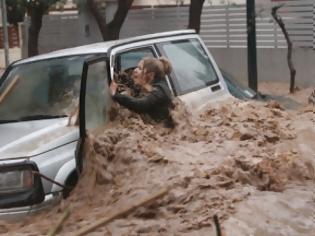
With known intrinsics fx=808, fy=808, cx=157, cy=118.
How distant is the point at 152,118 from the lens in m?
6.39

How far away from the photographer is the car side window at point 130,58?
23.0 feet

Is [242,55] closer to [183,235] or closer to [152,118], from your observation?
[152,118]

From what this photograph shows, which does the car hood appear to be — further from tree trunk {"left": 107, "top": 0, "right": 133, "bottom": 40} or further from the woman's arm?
tree trunk {"left": 107, "top": 0, "right": 133, "bottom": 40}

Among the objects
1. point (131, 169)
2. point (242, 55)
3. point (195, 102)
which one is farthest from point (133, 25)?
point (131, 169)

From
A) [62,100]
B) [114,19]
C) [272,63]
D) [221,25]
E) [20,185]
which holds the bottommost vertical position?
[272,63]

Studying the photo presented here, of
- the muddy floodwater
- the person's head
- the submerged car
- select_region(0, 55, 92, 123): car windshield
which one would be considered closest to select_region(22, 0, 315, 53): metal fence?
the submerged car

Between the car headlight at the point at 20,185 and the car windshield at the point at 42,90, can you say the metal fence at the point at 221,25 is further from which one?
the car headlight at the point at 20,185

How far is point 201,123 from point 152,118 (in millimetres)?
481

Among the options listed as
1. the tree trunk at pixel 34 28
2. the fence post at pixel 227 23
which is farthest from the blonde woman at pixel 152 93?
the tree trunk at pixel 34 28

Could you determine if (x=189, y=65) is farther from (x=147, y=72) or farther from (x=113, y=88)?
(x=113, y=88)

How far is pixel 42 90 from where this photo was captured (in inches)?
283

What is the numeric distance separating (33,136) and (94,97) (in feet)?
1.94

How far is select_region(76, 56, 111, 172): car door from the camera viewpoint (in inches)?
240

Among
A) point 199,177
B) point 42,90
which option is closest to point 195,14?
point 42,90
